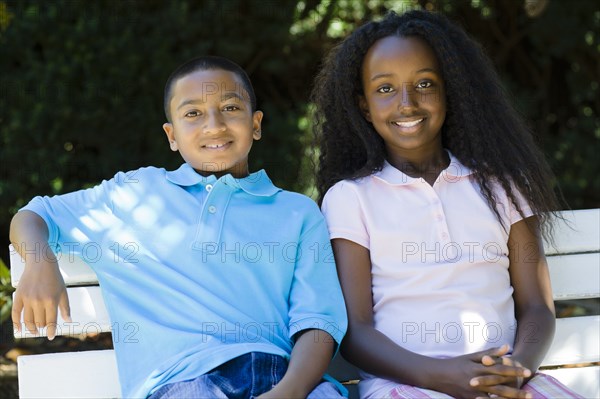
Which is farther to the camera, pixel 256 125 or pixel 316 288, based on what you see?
pixel 256 125

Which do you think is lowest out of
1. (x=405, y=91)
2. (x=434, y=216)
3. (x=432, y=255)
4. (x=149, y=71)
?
(x=432, y=255)

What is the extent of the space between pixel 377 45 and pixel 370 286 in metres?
0.77

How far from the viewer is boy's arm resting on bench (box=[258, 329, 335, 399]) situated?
2135mm

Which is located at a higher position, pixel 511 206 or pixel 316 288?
pixel 511 206

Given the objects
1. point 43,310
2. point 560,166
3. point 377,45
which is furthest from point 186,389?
point 560,166

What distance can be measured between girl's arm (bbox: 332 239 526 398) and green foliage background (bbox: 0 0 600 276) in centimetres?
201

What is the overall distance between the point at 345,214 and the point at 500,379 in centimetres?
67

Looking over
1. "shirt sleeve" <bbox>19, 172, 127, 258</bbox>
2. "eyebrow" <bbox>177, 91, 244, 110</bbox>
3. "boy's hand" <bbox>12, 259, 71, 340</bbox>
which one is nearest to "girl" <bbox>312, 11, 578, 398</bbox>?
"eyebrow" <bbox>177, 91, 244, 110</bbox>

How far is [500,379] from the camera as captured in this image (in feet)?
7.23

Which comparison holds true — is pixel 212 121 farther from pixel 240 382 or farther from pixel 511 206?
pixel 511 206

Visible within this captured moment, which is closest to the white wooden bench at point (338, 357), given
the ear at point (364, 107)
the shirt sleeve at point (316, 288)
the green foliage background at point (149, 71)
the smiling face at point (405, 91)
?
the shirt sleeve at point (316, 288)

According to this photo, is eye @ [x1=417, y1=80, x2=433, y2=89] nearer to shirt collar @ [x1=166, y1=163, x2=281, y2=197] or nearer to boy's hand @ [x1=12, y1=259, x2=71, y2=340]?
shirt collar @ [x1=166, y1=163, x2=281, y2=197]

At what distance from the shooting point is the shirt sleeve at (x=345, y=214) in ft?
8.28

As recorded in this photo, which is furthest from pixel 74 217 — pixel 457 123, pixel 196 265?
pixel 457 123
